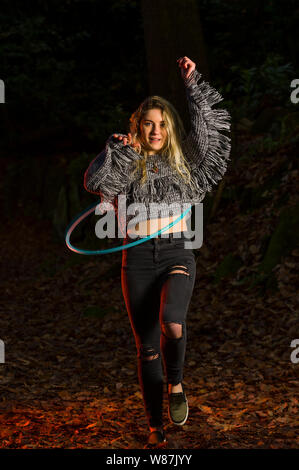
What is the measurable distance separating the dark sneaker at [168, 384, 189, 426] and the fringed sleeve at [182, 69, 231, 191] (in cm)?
159

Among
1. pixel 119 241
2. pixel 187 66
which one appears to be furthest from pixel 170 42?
pixel 187 66

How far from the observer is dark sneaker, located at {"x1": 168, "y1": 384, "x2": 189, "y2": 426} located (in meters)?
4.43

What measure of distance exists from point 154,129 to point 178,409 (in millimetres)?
2064

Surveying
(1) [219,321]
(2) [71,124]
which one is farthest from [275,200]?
(2) [71,124]

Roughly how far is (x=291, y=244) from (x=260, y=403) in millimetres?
3541

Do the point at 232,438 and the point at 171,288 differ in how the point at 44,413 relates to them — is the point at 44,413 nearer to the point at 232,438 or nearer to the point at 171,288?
the point at 232,438

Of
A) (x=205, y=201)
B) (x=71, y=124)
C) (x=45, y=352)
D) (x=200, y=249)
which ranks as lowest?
(x=45, y=352)

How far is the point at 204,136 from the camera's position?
4621 millimetres

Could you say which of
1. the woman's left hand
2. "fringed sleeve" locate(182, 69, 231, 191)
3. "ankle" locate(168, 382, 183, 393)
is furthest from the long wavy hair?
"ankle" locate(168, 382, 183, 393)

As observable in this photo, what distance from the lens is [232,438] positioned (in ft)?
16.6

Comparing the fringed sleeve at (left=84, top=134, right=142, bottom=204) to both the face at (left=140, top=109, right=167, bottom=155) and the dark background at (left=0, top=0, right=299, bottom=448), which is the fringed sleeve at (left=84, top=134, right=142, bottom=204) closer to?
the face at (left=140, top=109, right=167, bottom=155)

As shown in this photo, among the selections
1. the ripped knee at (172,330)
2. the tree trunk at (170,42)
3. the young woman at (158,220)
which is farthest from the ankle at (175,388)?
the tree trunk at (170,42)

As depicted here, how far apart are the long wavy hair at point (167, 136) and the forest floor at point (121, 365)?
222cm

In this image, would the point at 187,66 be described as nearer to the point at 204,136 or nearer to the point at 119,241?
the point at 204,136
